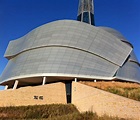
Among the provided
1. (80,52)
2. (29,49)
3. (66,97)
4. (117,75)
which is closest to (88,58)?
(80,52)

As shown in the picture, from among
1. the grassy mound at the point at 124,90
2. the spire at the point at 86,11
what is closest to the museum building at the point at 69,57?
the grassy mound at the point at 124,90

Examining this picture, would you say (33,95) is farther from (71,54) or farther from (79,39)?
(79,39)

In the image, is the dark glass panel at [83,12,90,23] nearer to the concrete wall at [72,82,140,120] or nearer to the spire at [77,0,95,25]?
the spire at [77,0,95,25]

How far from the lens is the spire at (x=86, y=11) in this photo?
226ft

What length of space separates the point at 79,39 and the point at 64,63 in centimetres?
648

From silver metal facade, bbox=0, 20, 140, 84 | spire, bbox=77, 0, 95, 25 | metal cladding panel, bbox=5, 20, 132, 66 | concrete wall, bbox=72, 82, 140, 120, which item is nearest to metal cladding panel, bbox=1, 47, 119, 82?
silver metal facade, bbox=0, 20, 140, 84

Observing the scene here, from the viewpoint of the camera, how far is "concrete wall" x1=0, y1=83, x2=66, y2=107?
2490cm

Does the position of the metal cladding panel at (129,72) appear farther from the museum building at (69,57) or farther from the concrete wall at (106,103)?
the concrete wall at (106,103)

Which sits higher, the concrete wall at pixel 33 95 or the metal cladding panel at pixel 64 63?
the metal cladding panel at pixel 64 63

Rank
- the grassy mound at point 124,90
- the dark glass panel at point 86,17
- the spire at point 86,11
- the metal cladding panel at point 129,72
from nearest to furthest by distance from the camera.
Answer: the grassy mound at point 124,90 < the metal cladding panel at point 129,72 < the dark glass panel at point 86,17 < the spire at point 86,11

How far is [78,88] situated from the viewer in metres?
27.5

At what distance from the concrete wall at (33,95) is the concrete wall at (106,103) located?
15.7 feet

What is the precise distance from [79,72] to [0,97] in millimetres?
16482

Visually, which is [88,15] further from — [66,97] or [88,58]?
[66,97]
